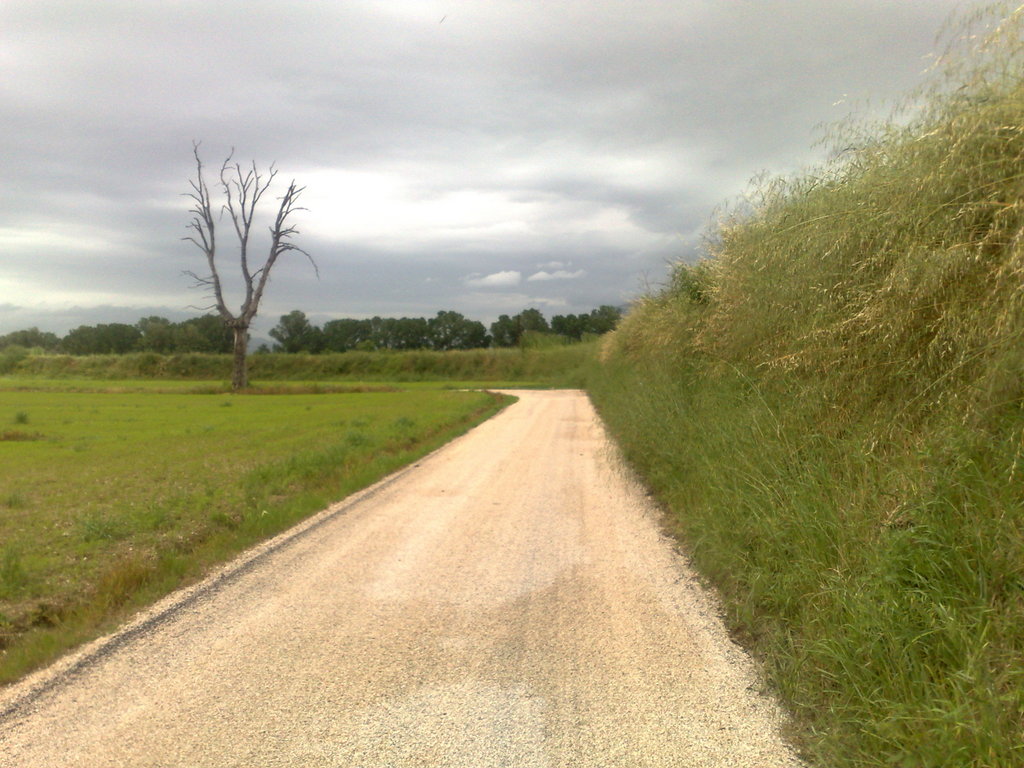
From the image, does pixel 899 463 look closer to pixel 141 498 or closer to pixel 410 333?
pixel 141 498

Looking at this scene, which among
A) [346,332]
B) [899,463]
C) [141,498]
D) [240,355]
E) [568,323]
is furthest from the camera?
[346,332]

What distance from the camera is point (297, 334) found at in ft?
380

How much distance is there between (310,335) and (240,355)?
7077 centimetres

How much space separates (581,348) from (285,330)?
7221 centimetres

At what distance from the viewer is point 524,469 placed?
13.9m

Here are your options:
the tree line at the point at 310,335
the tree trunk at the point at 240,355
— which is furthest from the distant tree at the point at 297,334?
the tree trunk at the point at 240,355

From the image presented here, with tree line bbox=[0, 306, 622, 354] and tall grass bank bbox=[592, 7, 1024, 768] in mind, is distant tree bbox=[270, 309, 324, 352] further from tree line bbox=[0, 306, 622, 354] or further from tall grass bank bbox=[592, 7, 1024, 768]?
tall grass bank bbox=[592, 7, 1024, 768]

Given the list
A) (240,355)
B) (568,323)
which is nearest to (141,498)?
(240,355)

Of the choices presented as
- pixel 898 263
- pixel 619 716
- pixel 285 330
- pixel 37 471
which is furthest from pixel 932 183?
pixel 285 330

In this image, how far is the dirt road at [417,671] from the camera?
3.70 meters

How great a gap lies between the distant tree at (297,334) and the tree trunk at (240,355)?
217 feet

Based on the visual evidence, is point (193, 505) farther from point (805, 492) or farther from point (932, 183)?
point (932, 183)

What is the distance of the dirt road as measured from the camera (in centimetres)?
370

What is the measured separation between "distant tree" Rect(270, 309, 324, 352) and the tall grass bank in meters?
114
